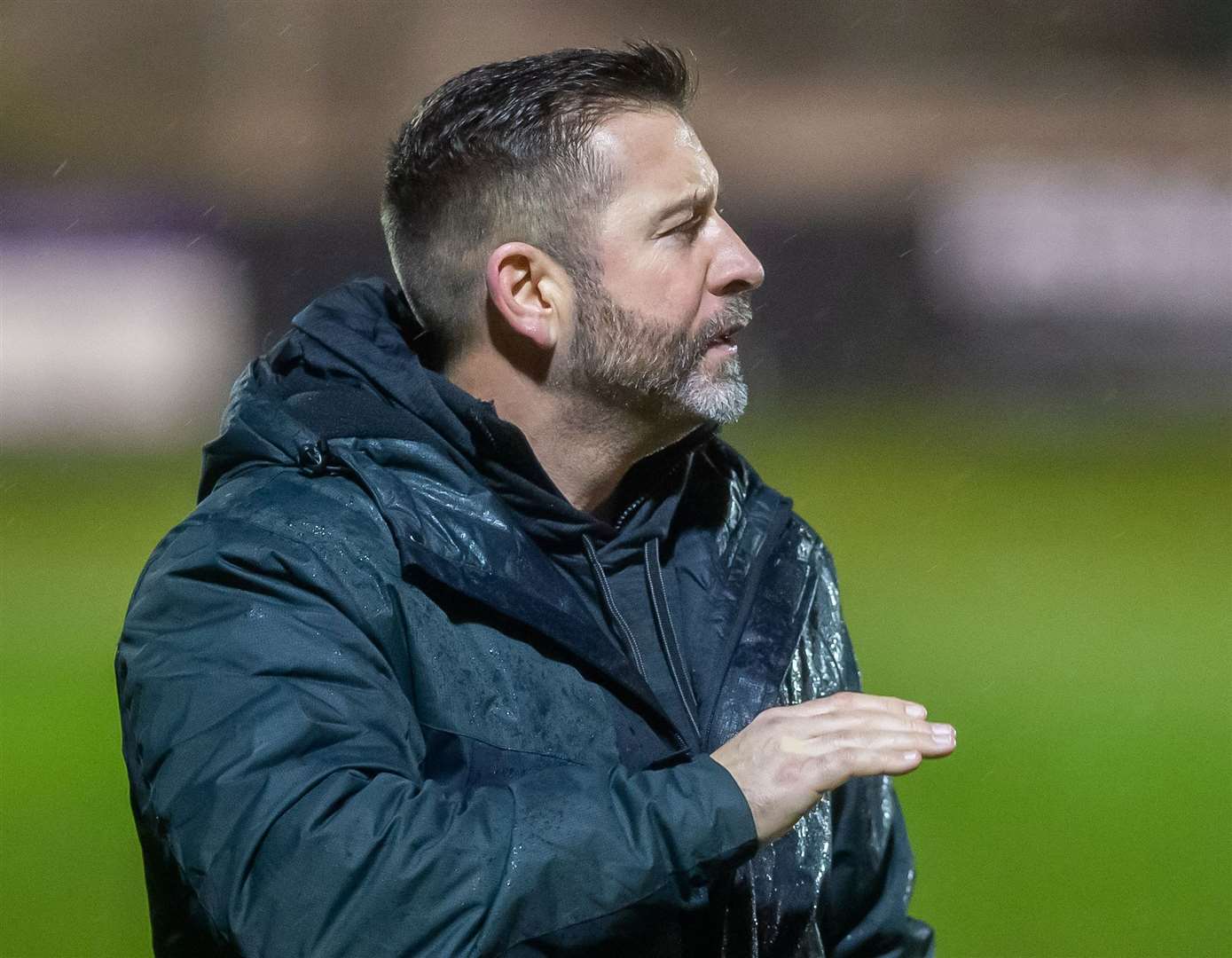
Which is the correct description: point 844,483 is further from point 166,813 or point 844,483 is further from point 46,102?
point 166,813

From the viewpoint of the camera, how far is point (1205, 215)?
12.4 meters

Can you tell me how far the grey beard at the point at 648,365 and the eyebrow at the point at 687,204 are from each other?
0.43 ft

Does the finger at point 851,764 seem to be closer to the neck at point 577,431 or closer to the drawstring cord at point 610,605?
the drawstring cord at point 610,605

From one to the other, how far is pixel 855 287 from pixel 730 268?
10.6m

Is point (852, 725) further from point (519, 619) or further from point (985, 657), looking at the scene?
point (985, 657)

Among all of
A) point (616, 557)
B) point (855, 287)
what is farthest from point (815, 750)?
point (855, 287)

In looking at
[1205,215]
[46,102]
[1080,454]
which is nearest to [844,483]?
[1080,454]

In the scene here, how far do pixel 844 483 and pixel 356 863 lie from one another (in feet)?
31.0

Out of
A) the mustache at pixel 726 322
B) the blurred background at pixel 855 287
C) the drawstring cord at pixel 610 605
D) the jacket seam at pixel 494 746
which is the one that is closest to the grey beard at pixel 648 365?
the mustache at pixel 726 322

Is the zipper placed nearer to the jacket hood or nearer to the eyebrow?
the jacket hood

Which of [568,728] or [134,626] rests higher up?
[134,626]

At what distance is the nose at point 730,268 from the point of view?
2.06m

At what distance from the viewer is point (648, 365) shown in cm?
204

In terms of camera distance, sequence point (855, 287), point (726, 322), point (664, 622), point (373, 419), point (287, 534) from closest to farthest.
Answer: point (287, 534) < point (373, 419) < point (664, 622) < point (726, 322) < point (855, 287)
